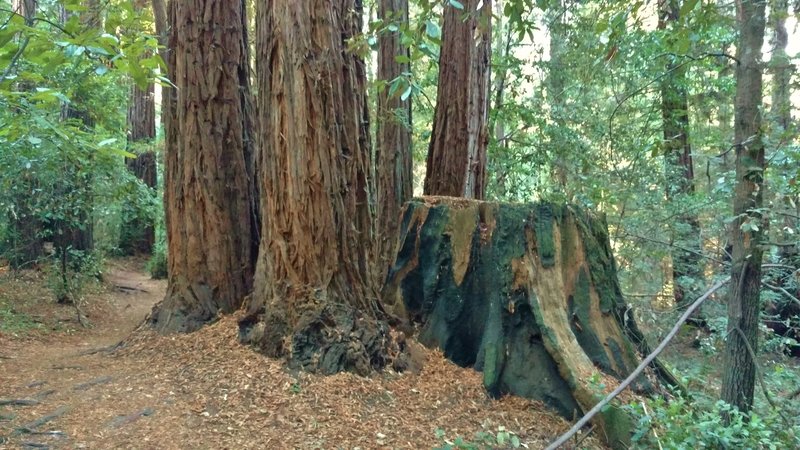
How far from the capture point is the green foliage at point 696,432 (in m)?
4.14

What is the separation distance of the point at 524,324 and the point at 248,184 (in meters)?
3.35

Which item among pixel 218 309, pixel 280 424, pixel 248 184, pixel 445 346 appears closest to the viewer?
pixel 280 424

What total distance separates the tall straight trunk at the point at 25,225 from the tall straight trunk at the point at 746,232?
8703 millimetres

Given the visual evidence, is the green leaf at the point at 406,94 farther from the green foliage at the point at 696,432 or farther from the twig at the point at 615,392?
the green foliage at the point at 696,432

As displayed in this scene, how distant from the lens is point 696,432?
421 centimetres

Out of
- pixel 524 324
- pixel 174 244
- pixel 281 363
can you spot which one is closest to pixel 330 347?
pixel 281 363

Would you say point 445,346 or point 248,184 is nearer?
point 445,346

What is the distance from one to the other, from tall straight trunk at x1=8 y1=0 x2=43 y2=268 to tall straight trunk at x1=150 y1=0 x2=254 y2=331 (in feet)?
11.3

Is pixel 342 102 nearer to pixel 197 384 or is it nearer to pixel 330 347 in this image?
pixel 330 347

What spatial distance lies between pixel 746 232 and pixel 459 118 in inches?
170

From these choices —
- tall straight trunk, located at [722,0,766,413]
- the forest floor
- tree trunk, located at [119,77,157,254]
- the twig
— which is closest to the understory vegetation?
tall straight trunk, located at [722,0,766,413]

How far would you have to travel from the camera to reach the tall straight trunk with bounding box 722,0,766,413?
15.9 feet

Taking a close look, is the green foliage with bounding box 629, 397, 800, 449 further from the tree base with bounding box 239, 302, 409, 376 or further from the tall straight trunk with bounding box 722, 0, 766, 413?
the tree base with bounding box 239, 302, 409, 376

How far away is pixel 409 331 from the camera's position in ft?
18.4
